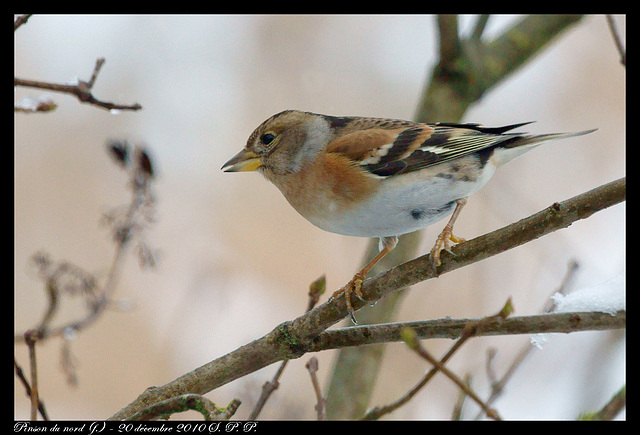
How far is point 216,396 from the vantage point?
16.3ft

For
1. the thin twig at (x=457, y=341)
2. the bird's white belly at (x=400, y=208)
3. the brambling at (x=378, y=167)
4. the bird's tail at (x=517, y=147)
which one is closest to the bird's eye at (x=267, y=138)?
the brambling at (x=378, y=167)

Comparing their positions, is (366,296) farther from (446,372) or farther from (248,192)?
(248,192)

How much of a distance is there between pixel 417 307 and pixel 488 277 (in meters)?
0.70

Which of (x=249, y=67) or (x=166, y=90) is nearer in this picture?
(x=166, y=90)

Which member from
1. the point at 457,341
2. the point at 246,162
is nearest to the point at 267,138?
the point at 246,162

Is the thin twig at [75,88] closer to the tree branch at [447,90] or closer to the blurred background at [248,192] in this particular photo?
the tree branch at [447,90]

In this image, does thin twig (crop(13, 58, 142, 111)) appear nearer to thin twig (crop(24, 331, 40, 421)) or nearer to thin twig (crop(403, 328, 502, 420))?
thin twig (crop(24, 331, 40, 421))

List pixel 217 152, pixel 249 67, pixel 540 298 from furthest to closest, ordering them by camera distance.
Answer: pixel 249 67 < pixel 217 152 < pixel 540 298

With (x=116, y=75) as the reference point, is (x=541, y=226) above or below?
below

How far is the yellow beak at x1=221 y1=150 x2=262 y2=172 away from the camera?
310 cm

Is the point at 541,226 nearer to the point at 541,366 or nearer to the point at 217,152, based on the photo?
the point at 541,366

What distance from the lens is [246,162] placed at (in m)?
3.16

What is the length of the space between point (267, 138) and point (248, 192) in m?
3.34
